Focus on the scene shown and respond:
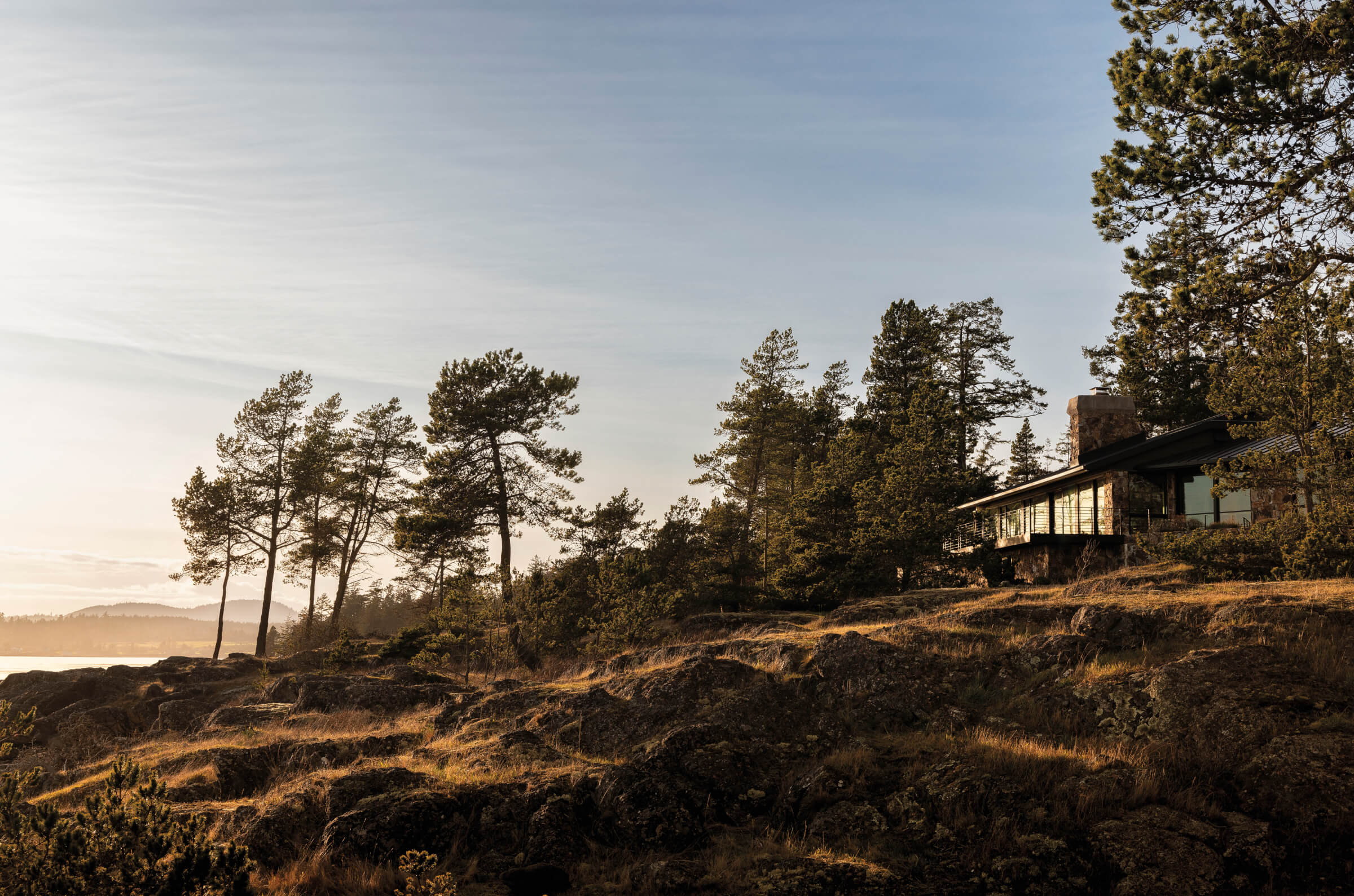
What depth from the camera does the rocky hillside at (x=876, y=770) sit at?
27.1 ft

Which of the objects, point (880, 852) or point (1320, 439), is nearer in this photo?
point (880, 852)

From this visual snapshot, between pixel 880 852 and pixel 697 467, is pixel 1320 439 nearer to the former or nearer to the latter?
pixel 880 852

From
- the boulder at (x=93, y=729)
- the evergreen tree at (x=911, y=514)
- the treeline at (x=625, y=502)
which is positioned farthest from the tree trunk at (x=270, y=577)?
the evergreen tree at (x=911, y=514)

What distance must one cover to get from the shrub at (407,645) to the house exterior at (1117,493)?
70.2 feet

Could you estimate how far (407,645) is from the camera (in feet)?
101

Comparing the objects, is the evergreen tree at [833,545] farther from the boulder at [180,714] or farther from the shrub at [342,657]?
the boulder at [180,714]

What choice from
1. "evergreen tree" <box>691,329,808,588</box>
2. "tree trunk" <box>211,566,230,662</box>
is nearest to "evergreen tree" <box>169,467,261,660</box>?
"tree trunk" <box>211,566,230,662</box>

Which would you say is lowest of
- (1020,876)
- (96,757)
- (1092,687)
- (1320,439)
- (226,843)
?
(96,757)

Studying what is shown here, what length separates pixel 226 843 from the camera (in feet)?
23.9

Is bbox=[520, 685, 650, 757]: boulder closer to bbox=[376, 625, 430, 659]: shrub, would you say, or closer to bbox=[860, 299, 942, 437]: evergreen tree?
bbox=[376, 625, 430, 659]: shrub

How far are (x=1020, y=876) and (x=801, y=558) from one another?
23071mm

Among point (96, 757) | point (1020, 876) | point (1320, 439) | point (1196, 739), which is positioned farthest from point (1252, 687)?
point (96, 757)

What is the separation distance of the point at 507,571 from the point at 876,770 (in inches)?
955

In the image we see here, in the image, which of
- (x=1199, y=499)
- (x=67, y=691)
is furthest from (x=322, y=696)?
(x=1199, y=499)
